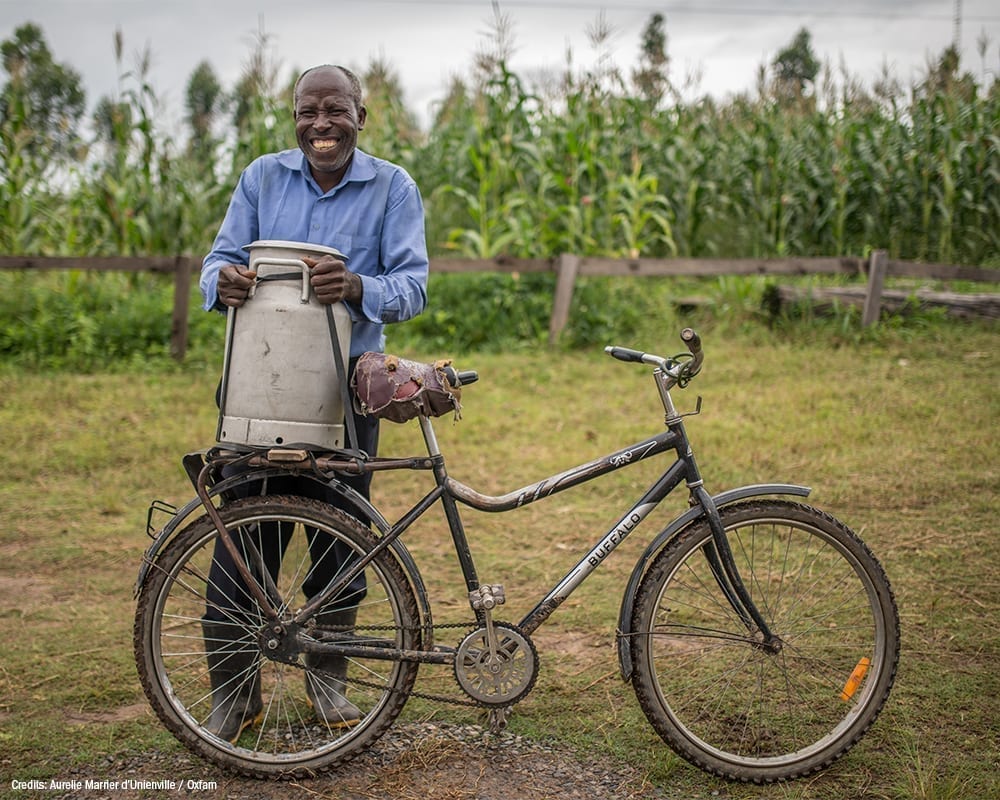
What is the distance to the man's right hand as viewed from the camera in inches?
107

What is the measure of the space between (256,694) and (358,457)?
38.5 inches

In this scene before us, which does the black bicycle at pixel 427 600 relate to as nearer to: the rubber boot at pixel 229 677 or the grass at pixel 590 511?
the rubber boot at pixel 229 677


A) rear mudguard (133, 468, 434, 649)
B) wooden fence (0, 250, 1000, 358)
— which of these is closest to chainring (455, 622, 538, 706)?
rear mudguard (133, 468, 434, 649)

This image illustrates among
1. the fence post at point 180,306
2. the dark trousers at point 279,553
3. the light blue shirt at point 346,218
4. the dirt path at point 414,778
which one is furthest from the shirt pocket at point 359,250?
the fence post at point 180,306

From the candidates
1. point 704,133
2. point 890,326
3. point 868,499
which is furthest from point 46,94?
point 868,499

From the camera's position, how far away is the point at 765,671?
11.8ft

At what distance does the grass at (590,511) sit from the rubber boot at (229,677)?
0.73 feet

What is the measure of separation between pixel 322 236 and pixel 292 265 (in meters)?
0.36

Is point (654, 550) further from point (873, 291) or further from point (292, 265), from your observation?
point (873, 291)

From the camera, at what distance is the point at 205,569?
4742 millimetres

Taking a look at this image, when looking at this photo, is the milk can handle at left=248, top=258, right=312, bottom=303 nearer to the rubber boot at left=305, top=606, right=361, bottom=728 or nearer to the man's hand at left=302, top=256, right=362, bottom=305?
the man's hand at left=302, top=256, right=362, bottom=305

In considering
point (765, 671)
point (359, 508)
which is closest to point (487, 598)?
point (359, 508)

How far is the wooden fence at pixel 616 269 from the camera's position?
8.42 meters

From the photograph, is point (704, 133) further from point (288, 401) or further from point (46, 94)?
point (46, 94)
